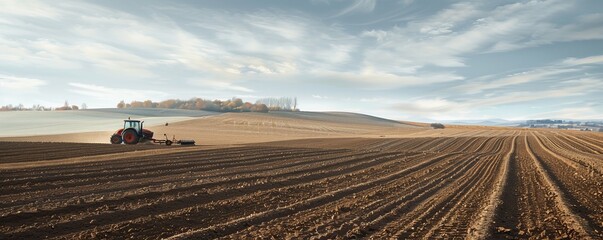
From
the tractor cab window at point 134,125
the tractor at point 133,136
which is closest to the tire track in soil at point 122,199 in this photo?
the tractor at point 133,136

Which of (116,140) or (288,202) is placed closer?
(288,202)

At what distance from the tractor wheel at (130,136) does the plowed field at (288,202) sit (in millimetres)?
9693

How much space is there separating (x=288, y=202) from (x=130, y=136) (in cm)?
1870

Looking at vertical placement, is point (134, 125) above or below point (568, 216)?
above

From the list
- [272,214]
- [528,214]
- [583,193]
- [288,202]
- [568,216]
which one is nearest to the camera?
[272,214]

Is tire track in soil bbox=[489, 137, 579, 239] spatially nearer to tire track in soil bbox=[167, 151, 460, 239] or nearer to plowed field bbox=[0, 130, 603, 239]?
plowed field bbox=[0, 130, 603, 239]

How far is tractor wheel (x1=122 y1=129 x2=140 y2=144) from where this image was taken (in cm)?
2313

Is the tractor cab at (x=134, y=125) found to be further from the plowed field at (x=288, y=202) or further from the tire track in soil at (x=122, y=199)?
the tire track in soil at (x=122, y=199)

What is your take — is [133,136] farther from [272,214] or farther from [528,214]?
[528,214]

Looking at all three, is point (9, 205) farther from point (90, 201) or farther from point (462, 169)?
point (462, 169)

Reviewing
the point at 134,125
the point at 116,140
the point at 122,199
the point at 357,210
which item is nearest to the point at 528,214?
the point at 357,210

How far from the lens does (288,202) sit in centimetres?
794

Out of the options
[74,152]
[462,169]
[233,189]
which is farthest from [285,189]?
[74,152]

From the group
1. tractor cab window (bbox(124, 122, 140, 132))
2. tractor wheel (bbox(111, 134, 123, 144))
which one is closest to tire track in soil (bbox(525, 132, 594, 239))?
tractor cab window (bbox(124, 122, 140, 132))
